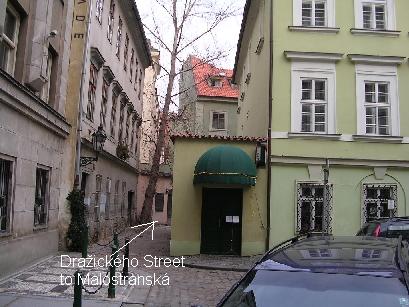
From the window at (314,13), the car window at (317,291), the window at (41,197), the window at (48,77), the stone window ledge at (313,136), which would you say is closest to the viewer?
the car window at (317,291)

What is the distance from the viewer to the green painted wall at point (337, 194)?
16.3 meters

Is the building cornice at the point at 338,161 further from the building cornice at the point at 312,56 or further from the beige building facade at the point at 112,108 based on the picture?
the beige building facade at the point at 112,108

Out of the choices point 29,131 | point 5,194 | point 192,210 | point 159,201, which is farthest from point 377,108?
point 159,201

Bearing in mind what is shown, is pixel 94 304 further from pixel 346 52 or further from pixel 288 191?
pixel 346 52

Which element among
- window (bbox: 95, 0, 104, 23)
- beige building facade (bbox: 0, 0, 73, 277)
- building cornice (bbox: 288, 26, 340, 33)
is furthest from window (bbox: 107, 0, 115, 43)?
building cornice (bbox: 288, 26, 340, 33)

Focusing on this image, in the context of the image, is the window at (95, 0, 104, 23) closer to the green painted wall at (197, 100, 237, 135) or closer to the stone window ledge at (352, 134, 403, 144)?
the stone window ledge at (352, 134, 403, 144)

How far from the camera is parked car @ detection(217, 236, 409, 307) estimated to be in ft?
11.7

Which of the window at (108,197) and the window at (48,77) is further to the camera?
the window at (108,197)

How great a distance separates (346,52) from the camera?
1698cm

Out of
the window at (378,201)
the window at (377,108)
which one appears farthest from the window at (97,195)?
the window at (377,108)

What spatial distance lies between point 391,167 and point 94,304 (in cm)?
1206

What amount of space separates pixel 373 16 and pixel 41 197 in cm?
1316

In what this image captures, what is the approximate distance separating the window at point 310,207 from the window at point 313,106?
2.05 meters

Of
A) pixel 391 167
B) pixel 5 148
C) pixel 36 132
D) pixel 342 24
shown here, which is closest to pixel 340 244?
pixel 5 148
